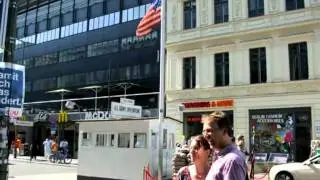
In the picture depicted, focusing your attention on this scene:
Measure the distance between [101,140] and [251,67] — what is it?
13.7 metres

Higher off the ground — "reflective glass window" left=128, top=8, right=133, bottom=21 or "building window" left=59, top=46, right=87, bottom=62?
"reflective glass window" left=128, top=8, right=133, bottom=21

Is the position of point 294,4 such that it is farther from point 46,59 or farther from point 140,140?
point 46,59

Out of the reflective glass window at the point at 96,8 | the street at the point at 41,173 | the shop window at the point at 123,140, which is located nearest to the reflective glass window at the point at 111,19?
the reflective glass window at the point at 96,8

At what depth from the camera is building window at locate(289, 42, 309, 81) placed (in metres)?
28.7

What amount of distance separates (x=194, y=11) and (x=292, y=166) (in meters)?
17.7

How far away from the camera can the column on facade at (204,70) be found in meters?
32.5

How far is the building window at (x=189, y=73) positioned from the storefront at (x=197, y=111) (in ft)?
4.31

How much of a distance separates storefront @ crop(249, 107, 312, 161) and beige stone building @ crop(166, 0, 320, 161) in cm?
6

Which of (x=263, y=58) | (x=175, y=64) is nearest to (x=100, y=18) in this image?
(x=175, y=64)

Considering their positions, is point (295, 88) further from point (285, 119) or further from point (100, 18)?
point (100, 18)

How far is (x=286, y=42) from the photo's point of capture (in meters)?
29.4

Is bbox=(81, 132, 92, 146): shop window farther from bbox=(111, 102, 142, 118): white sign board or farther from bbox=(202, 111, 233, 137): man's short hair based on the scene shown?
bbox=(202, 111, 233, 137): man's short hair

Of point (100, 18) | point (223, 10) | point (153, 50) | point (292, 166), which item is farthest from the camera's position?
point (100, 18)

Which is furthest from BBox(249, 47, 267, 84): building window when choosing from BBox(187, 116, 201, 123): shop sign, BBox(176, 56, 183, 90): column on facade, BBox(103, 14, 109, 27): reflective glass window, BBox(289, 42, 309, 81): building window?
BBox(103, 14, 109, 27): reflective glass window
